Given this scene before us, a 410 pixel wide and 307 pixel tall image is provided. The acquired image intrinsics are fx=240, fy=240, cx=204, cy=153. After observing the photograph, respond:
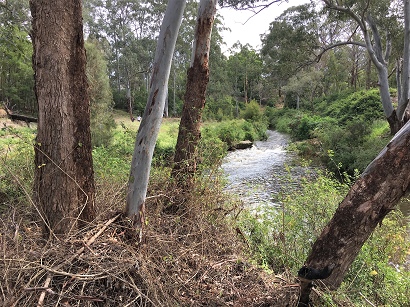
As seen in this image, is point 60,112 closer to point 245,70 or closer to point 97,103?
point 97,103

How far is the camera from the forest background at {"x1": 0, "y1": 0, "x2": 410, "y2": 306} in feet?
11.9

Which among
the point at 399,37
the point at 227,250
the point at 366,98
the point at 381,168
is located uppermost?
the point at 399,37

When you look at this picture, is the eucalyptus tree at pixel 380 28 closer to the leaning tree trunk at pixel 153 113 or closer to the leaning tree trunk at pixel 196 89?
the leaning tree trunk at pixel 196 89

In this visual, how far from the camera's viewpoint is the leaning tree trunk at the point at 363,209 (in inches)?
80.5

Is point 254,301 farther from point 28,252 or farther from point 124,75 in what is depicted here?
point 124,75

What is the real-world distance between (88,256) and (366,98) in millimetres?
20000

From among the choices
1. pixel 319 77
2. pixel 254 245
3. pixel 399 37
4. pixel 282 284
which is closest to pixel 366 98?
pixel 399 37

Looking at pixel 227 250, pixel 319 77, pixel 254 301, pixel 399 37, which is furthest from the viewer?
pixel 319 77

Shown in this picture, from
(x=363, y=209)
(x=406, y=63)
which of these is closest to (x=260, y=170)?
(x=406, y=63)

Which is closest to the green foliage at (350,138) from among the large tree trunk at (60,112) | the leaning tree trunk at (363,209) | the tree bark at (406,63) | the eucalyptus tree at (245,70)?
the tree bark at (406,63)

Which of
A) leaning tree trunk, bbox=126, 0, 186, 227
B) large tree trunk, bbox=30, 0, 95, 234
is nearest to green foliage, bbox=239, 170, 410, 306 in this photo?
leaning tree trunk, bbox=126, 0, 186, 227

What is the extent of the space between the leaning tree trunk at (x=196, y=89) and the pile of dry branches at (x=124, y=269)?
1.20 meters

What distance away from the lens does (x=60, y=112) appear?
2.14 meters

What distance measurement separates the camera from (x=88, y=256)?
2.10 metres
